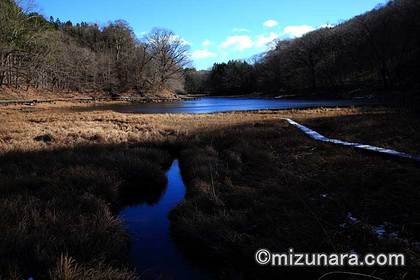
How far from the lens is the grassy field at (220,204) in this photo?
19.2 ft

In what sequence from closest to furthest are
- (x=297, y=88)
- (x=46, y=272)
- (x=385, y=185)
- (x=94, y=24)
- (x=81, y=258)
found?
(x=46, y=272), (x=81, y=258), (x=385, y=185), (x=297, y=88), (x=94, y=24)

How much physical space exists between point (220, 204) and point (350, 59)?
8102 cm

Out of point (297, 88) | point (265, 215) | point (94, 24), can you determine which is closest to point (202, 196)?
point (265, 215)

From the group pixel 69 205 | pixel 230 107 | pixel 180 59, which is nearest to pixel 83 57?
pixel 180 59

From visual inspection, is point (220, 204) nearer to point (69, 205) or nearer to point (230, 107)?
point (69, 205)

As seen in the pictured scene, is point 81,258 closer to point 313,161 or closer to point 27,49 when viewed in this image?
point 313,161

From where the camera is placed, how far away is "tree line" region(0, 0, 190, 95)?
7075 cm

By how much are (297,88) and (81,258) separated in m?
96.5

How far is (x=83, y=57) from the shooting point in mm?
94625

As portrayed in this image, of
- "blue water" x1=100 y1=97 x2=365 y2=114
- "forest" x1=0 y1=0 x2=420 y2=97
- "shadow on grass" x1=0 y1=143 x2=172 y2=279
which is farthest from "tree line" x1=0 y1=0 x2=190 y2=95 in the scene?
"shadow on grass" x1=0 y1=143 x2=172 y2=279

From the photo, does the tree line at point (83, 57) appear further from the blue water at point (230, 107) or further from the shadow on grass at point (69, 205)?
the shadow on grass at point (69, 205)

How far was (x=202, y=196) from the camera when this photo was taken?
886 cm

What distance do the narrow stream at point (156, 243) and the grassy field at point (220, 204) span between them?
0.29 m

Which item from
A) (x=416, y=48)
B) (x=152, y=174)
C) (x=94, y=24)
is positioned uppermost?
(x=94, y=24)
